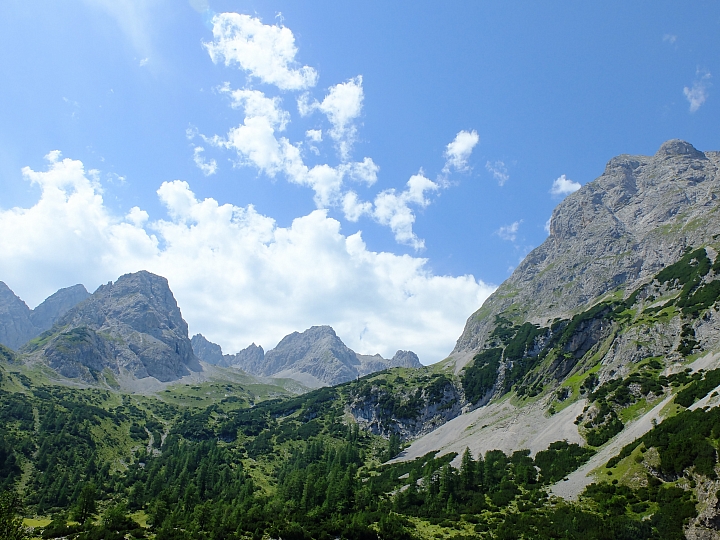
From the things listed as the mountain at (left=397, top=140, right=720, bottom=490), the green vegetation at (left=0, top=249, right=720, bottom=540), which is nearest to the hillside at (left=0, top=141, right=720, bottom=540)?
the green vegetation at (left=0, top=249, right=720, bottom=540)

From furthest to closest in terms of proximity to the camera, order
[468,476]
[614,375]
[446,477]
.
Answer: [614,375]
[468,476]
[446,477]

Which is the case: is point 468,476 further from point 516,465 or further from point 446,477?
point 516,465

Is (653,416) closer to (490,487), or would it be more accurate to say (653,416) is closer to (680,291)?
(490,487)

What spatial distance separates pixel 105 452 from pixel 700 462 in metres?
216

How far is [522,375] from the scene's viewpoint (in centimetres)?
18888

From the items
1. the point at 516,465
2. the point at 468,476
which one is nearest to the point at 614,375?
the point at 516,465

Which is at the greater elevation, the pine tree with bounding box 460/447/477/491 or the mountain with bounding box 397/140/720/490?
the mountain with bounding box 397/140/720/490

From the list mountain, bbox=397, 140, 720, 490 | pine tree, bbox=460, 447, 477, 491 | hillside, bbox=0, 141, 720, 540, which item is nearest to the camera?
hillside, bbox=0, 141, 720, 540

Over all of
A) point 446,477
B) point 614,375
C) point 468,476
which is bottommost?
point 468,476

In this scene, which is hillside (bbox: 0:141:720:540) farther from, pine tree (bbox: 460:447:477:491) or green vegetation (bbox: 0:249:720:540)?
green vegetation (bbox: 0:249:720:540)

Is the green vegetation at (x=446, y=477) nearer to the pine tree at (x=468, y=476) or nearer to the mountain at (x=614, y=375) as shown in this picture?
the pine tree at (x=468, y=476)

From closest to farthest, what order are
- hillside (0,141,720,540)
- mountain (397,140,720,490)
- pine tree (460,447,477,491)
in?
1. hillside (0,141,720,540)
2. pine tree (460,447,477,491)
3. mountain (397,140,720,490)

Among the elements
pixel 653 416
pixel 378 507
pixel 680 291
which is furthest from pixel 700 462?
pixel 680 291

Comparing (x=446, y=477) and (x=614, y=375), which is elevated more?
(x=614, y=375)
